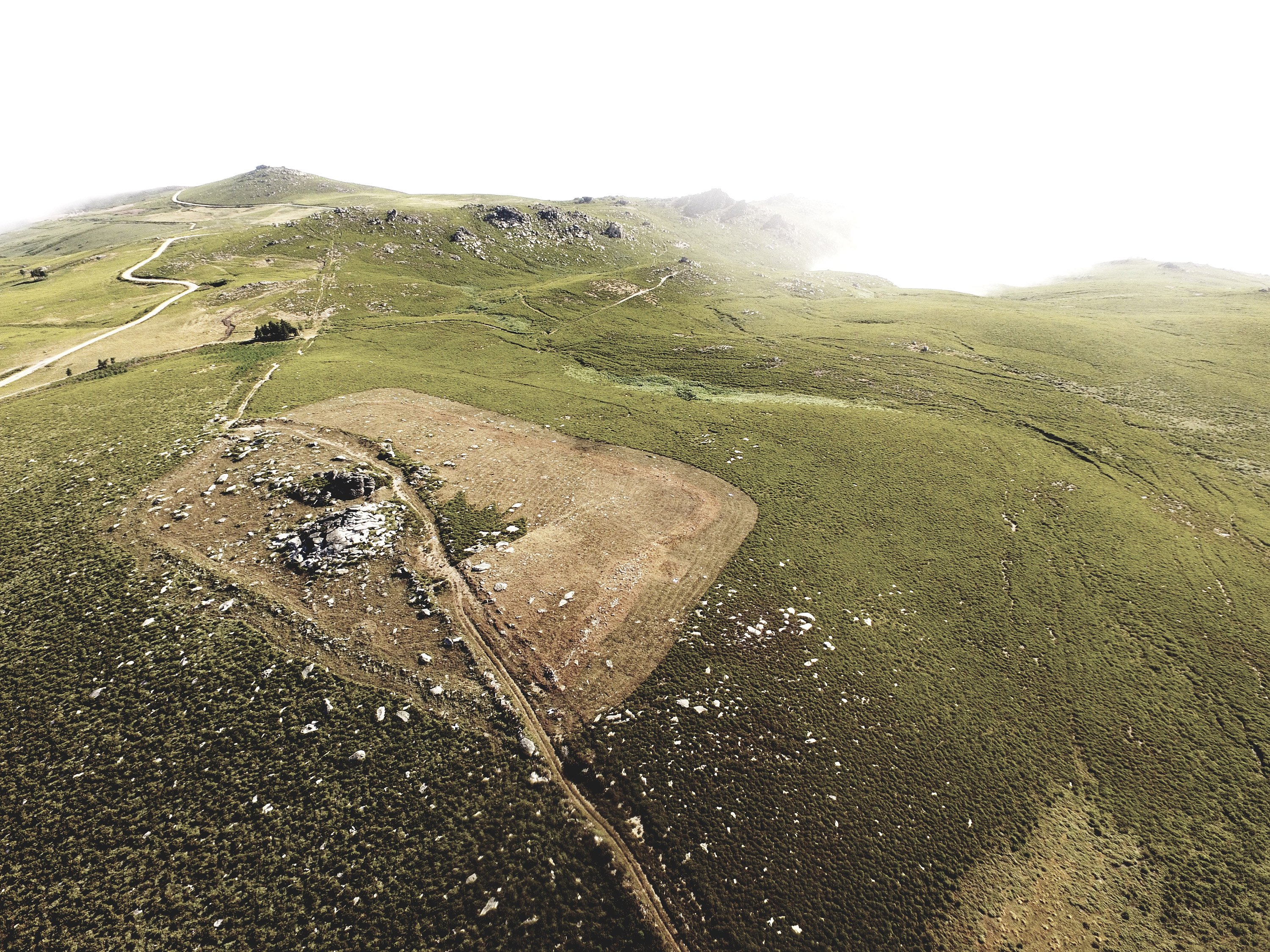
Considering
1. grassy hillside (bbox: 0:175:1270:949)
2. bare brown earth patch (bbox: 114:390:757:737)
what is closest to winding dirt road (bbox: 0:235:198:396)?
grassy hillside (bbox: 0:175:1270:949)

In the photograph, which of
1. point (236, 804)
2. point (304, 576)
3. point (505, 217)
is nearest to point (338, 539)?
point (304, 576)

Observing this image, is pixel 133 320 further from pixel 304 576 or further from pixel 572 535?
pixel 572 535

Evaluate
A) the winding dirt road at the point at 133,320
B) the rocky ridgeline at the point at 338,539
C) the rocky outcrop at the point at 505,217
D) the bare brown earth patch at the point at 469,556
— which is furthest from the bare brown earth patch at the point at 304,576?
the rocky outcrop at the point at 505,217

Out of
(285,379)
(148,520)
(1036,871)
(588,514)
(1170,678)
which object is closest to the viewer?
(1036,871)

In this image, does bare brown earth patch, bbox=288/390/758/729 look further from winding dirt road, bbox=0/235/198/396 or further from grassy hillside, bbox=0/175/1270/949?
winding dirt road, bbox=0/235/198/396

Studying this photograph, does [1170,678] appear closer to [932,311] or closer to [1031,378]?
[1031,378]

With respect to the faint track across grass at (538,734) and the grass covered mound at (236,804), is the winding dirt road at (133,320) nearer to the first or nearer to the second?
the grass covered mound at (236,804)

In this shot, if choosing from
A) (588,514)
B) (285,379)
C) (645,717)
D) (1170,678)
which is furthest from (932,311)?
(285,379)

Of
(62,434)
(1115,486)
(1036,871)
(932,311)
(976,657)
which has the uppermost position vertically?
(932,311)
